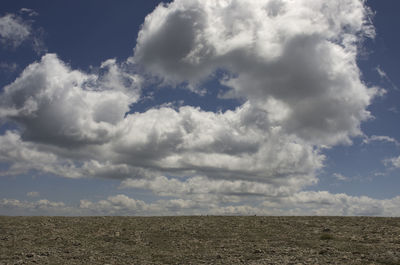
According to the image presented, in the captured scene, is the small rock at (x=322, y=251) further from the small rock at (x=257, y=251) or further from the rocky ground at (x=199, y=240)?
the small rock at (x=257, y=251)

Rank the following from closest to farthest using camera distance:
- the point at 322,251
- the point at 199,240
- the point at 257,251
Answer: the point at 322,251, the point at 257,251, the point at 199,240

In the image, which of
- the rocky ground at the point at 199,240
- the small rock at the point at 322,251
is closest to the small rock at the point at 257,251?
→ the rocky ground at the point at 199,240

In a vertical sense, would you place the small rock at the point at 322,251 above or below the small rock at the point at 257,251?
above

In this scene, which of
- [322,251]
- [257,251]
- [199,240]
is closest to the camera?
[322,251]

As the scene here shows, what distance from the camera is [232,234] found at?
97.3 ft

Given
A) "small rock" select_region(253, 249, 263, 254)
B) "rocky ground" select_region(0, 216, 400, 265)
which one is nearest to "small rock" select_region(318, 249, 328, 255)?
"rocky ground" select_region(0, 216, 400, 265)

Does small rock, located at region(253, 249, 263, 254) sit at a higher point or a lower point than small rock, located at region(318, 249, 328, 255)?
lower

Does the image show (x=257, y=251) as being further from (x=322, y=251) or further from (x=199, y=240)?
(x=199, y=240)

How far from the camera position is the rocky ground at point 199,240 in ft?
74.0

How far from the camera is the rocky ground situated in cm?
2256

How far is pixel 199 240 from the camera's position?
28.1 m

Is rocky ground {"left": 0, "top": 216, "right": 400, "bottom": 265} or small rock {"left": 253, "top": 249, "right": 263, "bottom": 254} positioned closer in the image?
rocky ground {"left": 0, "top": 216, "right": 400, "bottom": 265}

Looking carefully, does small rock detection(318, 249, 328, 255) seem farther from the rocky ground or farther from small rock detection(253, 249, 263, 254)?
small rock detection(253, 249, 263, 254)

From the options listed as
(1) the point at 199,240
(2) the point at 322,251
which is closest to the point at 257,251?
(2) the point at 322,251
